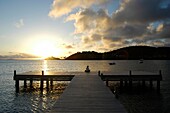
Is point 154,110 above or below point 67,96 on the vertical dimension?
below

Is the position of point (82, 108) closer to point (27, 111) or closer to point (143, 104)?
point (27, 111)

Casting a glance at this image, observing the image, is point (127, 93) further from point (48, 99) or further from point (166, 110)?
point (48, 99)

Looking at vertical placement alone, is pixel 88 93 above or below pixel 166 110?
above

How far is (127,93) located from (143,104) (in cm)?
661

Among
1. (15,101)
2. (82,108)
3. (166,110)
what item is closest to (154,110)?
(166,110)

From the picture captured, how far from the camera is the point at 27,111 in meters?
20.5

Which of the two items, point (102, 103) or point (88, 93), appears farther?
point (88, 93)

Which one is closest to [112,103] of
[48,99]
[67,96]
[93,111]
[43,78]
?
[93,111]

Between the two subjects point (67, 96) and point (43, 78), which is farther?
point (43, 78)

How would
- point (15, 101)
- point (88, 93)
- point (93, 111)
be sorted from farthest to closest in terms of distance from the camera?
point (15, 101), point (88, 93), point (93, 111)

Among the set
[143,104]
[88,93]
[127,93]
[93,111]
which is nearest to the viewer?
[93,111]

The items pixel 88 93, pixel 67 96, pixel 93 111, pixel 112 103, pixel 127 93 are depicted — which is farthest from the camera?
pixel 127 93

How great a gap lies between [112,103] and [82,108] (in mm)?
2055

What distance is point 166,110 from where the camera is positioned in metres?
21.0
